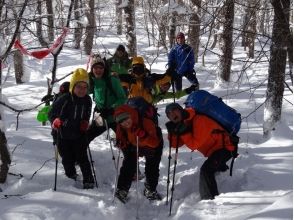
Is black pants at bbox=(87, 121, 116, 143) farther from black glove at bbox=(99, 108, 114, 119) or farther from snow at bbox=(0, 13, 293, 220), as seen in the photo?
snow at bbox=(0, 13, 293, 220)

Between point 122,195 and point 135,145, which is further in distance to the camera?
point 122,195

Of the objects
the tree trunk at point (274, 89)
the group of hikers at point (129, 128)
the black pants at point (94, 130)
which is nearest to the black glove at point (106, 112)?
the group of hikers at point (129, 128)

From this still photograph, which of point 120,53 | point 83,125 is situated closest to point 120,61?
point 120,53

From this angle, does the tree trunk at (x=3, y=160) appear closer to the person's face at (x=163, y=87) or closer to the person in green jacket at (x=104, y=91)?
the person in green jacket at (x=104, y=91)

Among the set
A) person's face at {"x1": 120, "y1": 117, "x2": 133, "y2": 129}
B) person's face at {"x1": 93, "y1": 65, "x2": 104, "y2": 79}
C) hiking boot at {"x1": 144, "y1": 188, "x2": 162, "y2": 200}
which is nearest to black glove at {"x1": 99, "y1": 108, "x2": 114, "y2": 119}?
person's face at {"x1": 93, "y1": 65, "x2": 104, "y2": 79}

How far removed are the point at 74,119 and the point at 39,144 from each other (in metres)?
2.12

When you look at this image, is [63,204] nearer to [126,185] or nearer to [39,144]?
[126,185]

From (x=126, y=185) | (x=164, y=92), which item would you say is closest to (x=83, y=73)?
(x=126, y=185)

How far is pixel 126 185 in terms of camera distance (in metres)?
5.55

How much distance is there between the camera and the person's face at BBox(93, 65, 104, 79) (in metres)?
6.39

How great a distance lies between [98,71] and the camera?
642 centimetres

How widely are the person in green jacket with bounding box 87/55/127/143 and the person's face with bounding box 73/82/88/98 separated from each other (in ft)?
2.32

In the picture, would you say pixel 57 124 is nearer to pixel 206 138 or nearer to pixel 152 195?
pixel 152 195

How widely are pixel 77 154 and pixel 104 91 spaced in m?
1.15
